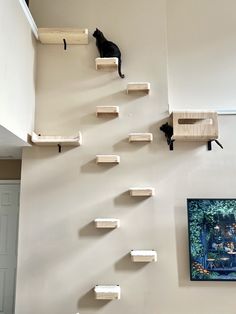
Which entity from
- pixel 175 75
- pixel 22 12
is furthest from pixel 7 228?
pixel 175 75

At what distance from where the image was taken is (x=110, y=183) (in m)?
3.00

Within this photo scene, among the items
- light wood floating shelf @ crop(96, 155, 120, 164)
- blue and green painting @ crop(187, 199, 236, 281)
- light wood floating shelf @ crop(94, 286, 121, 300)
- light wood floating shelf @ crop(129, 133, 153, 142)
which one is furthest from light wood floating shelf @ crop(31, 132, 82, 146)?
light wood floating shelf @ crop(94, 286, 121, 300)

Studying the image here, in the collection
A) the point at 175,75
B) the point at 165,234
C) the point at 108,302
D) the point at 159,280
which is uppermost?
the point at 175,75

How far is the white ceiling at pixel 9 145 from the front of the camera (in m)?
2.49

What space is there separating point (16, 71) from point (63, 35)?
0.82 metres

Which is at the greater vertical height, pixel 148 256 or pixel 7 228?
pixel 7 228

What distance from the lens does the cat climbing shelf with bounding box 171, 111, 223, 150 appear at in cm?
289

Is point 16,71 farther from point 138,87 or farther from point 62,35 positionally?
point 138,87

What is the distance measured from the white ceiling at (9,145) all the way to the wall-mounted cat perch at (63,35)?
1.14 meters

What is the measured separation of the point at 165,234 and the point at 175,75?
1.71m

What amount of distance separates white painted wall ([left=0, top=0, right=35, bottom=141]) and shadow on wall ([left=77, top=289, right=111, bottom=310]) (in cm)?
155

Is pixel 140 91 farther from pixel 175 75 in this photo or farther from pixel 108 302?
pixel 108 302

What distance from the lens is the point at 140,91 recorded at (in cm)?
313

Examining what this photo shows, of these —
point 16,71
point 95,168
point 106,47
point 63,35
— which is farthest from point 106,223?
point 63,35
